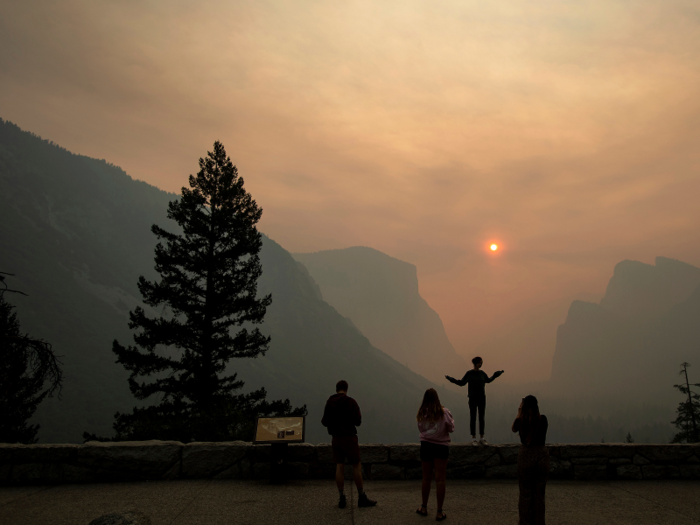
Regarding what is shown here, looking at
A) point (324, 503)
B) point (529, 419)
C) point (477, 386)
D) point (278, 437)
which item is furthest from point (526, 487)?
point (278, 437)

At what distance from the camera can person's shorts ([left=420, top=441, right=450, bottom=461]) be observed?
598 cm

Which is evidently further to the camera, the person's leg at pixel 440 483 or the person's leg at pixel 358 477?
the person's leg at pixel 358 477

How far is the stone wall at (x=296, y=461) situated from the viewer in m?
7.63

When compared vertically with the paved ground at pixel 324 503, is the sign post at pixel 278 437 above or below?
above

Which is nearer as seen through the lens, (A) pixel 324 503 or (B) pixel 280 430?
(A) pixel 324 503

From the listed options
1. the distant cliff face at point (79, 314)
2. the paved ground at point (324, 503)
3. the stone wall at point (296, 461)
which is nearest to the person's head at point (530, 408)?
the paved ground at point (324, 503)

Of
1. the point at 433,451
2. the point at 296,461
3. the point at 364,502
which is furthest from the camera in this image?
the point at 296,461

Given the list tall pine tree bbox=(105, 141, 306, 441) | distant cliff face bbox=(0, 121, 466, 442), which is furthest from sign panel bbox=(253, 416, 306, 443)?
distant cliff face bbox=(0, 121, 466, 442)

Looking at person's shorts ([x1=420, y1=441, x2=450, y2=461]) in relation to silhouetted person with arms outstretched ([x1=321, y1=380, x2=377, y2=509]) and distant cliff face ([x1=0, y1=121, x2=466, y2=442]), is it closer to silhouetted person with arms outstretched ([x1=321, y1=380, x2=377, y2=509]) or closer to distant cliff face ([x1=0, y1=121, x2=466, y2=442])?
silhouetted person with arms outstretched ([x1=321, y1=380, x2=377, y2=509])

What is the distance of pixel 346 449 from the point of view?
654 centimetres

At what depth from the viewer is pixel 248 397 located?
24.0 m

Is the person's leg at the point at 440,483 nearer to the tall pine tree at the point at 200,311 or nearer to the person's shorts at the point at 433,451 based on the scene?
the person's shorts at the point at 433,451

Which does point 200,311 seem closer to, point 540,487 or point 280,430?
point 280,430

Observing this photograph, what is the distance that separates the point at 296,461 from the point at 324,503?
1.65 metres
